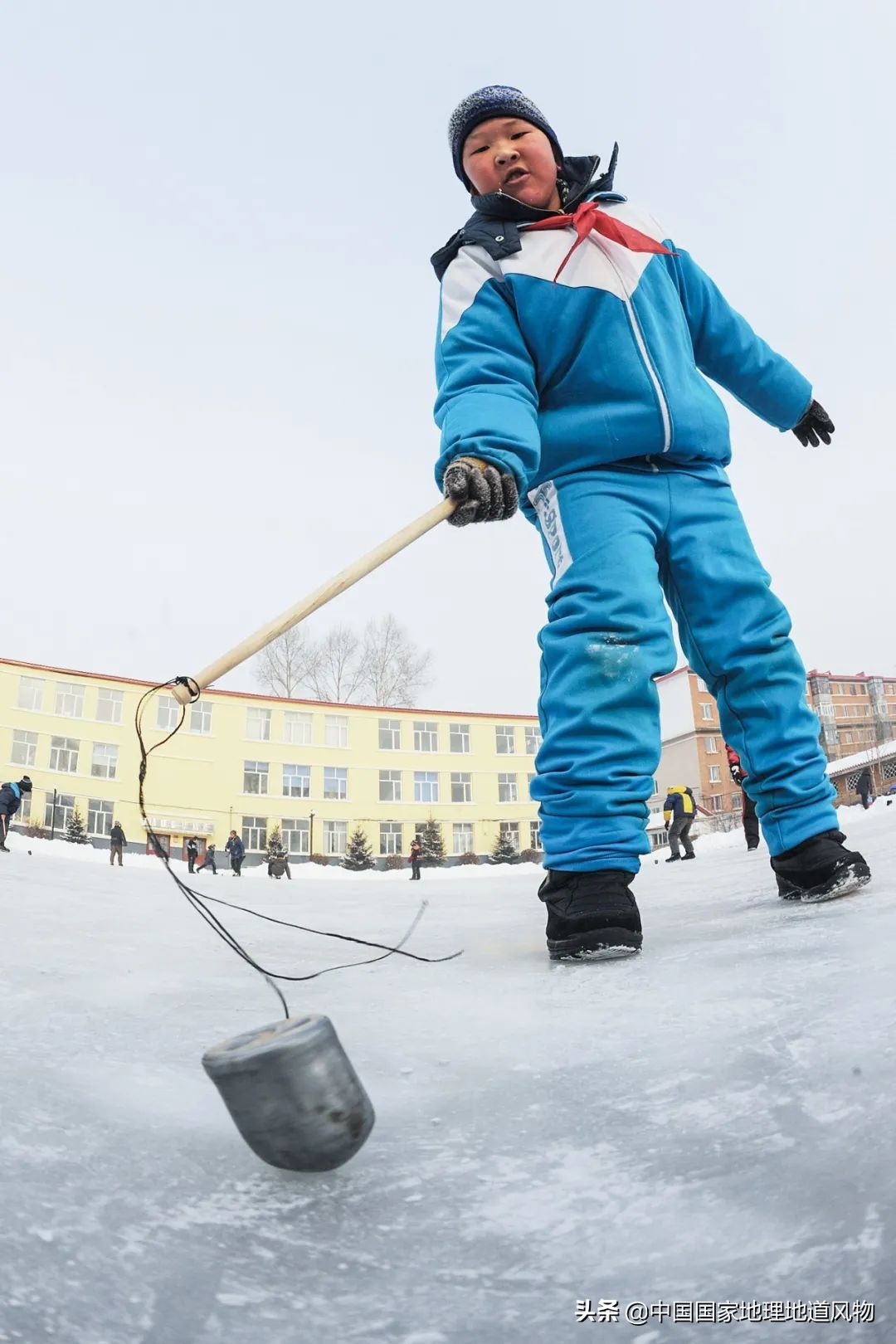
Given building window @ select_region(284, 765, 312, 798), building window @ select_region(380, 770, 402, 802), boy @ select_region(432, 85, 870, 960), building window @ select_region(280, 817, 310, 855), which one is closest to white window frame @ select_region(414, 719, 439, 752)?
building window @ select_region(380, 770, 402, 802)

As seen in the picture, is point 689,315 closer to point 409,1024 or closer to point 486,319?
point 486,319

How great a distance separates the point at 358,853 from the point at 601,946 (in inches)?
663

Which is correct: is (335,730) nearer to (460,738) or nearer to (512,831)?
(460,738)

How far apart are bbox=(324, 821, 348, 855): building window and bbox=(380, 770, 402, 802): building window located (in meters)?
1.09

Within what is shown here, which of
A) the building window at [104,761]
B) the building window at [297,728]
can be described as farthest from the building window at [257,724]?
the building window at [104,761]

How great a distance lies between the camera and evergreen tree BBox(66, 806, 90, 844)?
1670 cm

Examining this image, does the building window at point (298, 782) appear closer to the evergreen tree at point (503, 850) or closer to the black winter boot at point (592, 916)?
the evergreen tree at point (503, 850)

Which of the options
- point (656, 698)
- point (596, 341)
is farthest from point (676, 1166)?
point (596, 341)

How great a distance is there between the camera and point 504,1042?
30.9 inches

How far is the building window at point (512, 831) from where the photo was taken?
65.1ft

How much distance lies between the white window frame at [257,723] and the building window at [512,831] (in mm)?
6337

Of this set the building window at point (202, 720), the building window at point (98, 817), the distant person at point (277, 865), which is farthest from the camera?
the building window at point (98, 817)

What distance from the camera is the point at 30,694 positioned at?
15.8 meters

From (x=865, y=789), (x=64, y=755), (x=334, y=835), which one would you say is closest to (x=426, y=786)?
(x=334, y=835)
